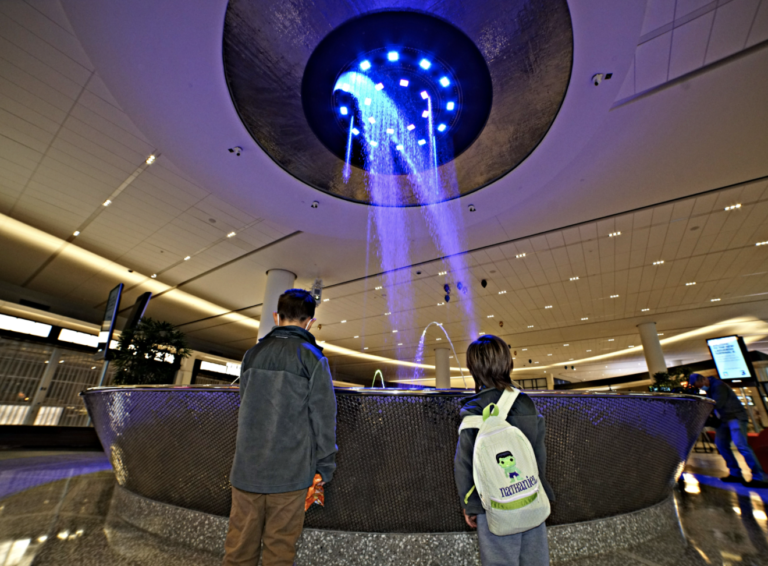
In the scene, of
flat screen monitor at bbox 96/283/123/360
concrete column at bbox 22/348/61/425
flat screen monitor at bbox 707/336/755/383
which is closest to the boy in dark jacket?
flat screen monitor at bbox 96/283/123/360

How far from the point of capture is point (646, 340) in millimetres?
13055

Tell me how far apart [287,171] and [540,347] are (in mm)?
17237

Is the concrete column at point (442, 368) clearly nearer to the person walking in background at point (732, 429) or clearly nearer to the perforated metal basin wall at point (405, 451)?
the person walking in background at point (732, 429)

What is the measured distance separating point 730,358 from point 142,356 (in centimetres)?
1850

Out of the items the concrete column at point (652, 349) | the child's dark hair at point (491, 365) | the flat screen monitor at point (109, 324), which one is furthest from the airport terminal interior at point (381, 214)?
the concrete column at point (652, 349)

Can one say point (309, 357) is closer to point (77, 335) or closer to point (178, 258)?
point (178, 258)

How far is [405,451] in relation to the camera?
1647mm

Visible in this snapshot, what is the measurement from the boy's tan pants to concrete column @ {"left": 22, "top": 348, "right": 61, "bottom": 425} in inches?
552

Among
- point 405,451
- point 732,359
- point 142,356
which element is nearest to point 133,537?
point 405,451

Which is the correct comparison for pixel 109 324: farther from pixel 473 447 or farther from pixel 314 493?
pixel 473 447

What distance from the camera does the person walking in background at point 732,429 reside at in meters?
3.86

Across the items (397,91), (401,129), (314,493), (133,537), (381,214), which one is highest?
(397,91)

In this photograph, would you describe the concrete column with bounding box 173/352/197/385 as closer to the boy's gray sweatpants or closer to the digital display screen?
the boy's gray sweatpants

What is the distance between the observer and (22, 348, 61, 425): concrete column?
1009cm
